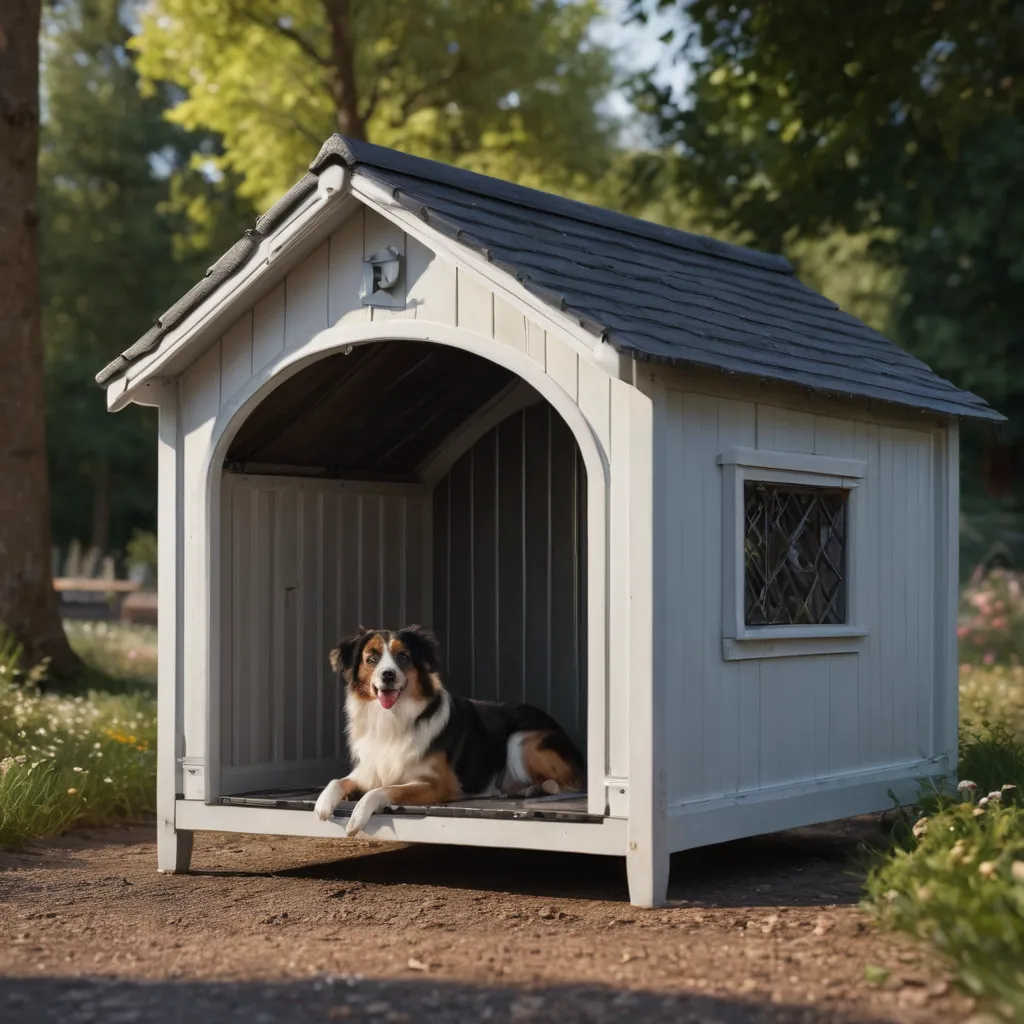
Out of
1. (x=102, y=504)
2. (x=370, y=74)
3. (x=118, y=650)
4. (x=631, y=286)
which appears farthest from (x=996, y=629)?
(x=102, y=504)

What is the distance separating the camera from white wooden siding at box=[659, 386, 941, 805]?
7.36m

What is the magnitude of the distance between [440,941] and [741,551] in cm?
248

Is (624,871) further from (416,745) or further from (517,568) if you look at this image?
(517,568)

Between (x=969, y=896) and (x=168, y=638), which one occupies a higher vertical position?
(x=168, y=638)

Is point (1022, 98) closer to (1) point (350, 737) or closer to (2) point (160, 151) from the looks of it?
(1) point (350, 737)

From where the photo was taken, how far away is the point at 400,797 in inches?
312

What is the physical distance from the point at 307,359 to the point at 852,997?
434 centimetres

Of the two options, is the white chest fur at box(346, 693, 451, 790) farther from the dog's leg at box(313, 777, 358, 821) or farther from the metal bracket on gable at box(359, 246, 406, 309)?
the metal bracket on gable at box(359, 246, 406, 309)

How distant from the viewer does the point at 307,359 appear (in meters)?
8.23

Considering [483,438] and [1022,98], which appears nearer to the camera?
[483,438]

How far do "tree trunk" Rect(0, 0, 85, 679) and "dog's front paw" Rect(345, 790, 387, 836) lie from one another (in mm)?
5378

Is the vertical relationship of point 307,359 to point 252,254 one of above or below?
below

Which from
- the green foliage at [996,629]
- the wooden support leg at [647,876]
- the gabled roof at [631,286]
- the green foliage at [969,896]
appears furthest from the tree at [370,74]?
the green foliage at [969,896]

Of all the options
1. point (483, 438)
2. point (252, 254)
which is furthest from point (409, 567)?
point (252, 254)
